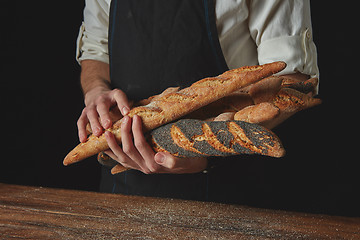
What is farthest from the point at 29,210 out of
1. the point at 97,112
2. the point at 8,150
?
the point at 8,150

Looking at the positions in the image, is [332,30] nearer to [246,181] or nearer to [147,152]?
[246,181]

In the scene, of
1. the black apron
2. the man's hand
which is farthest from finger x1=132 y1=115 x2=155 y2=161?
the black apron

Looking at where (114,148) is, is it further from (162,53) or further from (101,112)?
(162,53)

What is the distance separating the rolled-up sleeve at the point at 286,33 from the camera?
104cm

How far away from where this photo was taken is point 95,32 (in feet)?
4.66

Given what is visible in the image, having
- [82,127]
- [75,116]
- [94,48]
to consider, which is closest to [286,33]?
[82,127]

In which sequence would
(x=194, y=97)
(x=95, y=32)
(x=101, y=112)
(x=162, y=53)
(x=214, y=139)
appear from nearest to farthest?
(x=214, y=139) < (x=194, y=97) < (x=101, y=112) < (x=162, y=53) < (x=95, y=32)

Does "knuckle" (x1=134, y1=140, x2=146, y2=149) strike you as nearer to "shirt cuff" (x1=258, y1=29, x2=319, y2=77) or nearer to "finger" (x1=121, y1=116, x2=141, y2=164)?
"finger" (x1=121, y1=116, x2=141, y2=164)

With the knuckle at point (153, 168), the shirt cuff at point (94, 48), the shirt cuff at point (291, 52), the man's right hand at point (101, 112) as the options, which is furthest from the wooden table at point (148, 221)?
the shirt cuff at point (94, 48)

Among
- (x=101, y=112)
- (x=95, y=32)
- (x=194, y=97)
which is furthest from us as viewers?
(x=95, y=32)

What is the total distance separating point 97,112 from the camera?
1000 millimetres

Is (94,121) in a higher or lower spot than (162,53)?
lower

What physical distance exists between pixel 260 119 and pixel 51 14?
5.05ft

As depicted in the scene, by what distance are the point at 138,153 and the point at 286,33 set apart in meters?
0.57
